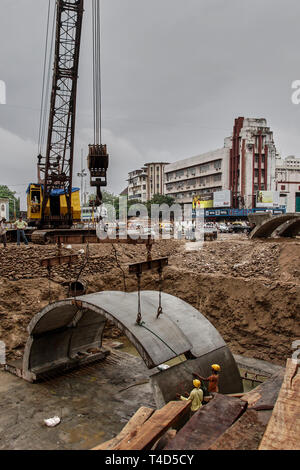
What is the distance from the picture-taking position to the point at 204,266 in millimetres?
18000

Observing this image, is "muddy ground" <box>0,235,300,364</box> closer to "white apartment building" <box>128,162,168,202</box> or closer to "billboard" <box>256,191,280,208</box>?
"billboard" <box>256,191,280,208</box>

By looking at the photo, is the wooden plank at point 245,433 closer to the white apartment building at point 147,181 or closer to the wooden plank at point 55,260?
the wooden plank at point 55,260

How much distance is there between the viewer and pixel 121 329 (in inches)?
304

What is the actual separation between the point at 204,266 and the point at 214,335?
9098 mm

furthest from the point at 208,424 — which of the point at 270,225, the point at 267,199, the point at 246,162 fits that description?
the point at 246,162

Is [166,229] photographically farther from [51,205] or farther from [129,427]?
[129,427]

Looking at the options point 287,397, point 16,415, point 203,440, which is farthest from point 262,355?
point 203,440

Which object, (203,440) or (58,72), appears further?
(58,72)

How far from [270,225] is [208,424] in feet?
70.6

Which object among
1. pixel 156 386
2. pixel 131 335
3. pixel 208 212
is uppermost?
pixel 208 212

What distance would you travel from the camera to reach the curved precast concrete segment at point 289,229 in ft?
71.6

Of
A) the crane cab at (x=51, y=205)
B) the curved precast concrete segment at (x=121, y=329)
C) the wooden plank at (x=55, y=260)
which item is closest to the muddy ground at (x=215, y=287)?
the wooden plank at (x=55, y=260)

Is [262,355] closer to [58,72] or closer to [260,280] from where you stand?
[260,280]

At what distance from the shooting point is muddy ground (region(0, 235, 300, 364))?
1338cm
